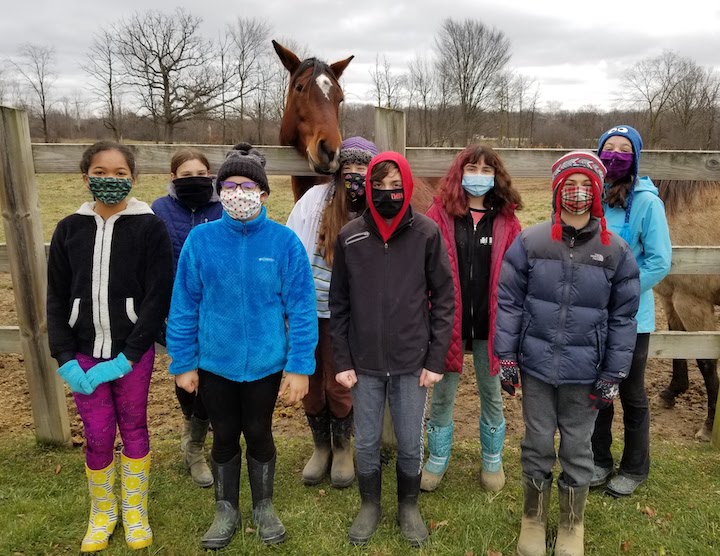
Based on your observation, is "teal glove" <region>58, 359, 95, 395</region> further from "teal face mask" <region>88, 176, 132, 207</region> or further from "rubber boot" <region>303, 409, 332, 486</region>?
"rubber boot" <region>303, 409, 332, 486</region>

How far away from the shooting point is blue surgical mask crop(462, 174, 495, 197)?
280 cm

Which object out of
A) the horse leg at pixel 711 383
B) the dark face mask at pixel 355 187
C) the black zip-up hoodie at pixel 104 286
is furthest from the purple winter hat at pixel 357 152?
the horse leg at pixel 711 383

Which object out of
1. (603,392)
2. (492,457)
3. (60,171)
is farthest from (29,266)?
(603,392)

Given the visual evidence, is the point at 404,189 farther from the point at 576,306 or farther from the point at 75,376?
the point at 75,376

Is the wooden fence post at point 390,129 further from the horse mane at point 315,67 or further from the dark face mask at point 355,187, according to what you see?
the horse mane at point 315,67

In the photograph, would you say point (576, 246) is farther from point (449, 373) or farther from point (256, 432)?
point (256, 432)

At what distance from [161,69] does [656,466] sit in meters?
36.4

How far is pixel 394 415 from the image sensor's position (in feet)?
8.87

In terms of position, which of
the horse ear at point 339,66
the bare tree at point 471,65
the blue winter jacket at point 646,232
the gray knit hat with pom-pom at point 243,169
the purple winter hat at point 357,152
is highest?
the bare tree at point 471,65

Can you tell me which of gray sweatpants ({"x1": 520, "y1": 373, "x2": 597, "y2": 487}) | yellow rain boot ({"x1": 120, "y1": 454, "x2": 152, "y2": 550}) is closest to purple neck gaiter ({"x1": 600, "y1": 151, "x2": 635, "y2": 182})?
gray sweatpants ({"x1": 520, "y1": 373, "x2": 597, "y2": 487})

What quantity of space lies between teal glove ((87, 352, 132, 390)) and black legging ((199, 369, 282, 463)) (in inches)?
14.5

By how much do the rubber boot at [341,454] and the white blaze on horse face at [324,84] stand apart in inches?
93.2

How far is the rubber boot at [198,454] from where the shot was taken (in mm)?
3293

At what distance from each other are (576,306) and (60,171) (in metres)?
3.29
